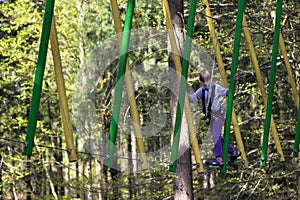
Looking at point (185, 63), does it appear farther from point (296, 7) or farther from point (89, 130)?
point (89, 130)

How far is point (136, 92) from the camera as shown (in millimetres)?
15055

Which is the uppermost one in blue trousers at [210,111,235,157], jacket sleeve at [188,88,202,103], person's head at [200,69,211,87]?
person's head at [200,69,211,87]

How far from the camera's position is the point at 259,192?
1062cm

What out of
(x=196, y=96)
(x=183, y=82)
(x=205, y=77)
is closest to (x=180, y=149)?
(x=196, y=96)

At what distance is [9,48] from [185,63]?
928cm

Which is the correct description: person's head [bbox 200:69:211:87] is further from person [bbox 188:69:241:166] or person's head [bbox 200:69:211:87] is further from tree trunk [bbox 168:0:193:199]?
tree trunk [bbox 168:0:193:199]

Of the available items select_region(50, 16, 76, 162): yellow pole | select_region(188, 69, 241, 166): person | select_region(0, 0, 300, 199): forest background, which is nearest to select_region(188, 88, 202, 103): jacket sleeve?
select_region(188, 69, 241, 166): person

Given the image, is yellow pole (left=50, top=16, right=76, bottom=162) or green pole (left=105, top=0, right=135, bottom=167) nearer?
yellow pole (left=50, top=16, right=76, bottom=162)

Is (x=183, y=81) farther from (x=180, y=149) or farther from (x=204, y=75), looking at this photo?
(x=180, y=149)

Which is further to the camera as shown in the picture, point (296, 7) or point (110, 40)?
point (110, 40)

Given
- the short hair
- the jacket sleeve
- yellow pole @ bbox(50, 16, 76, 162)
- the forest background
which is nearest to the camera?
yellow pole @ bbox(50, 16, 76, 162)

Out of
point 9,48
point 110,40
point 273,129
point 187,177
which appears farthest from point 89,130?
point 273,129

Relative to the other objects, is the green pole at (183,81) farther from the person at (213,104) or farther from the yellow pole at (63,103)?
the yellow pole at (63,103)

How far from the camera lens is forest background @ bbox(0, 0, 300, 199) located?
10.8m
